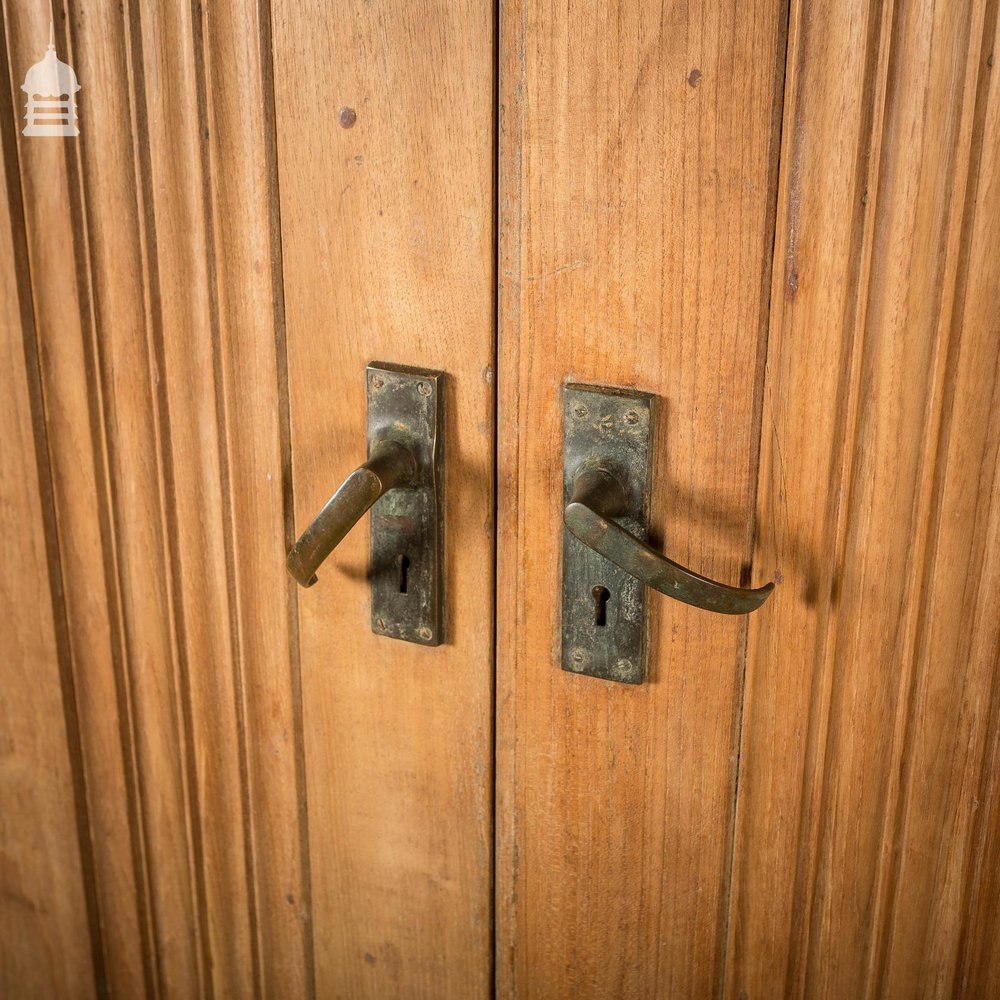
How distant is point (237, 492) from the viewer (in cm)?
94

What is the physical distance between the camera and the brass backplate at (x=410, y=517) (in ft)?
2.78

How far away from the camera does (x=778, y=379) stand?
0.76 metres

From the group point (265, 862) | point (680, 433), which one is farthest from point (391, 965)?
point (680, 433)

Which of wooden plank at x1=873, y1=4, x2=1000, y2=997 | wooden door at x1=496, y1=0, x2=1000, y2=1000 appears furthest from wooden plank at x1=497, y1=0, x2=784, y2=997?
wooden plank at x1=873, y1=4, x2=1000, y2=997

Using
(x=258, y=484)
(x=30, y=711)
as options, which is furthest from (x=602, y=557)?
(x=30, y=711)

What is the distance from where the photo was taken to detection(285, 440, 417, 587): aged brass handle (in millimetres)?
812

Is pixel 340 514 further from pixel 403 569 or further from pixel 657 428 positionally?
pixel 657 428

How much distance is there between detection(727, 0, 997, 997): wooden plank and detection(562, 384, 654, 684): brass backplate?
0.24ft

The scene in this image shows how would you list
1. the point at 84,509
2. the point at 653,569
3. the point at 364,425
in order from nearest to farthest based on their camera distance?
the point at 653,569 < the point at 364,425 < the point at 84,509

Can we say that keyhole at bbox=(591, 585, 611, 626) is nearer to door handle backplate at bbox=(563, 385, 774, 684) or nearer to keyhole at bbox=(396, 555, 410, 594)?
door handle backplate at bbox=(563, 385, 774, 684)

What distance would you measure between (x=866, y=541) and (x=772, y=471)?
0.07 m

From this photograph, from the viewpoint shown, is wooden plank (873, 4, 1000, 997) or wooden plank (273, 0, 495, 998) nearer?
wooden plank (873, 4, 1000, 997)

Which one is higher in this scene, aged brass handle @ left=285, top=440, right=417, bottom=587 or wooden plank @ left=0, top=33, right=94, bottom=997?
aged brass handle @ left=285, top=440, right=417, bottom=587

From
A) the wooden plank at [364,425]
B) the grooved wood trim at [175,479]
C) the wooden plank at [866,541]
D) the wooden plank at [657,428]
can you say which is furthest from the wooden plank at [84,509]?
the wooden plank at [866,541]
